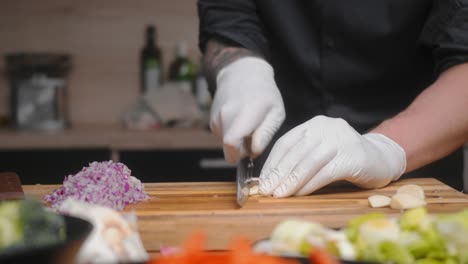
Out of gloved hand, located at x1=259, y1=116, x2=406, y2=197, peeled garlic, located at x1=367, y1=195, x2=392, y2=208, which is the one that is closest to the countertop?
gloved hand, located at x1=259, y1=116, x2=406, y2=197

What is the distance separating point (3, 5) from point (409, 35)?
66.7 inches

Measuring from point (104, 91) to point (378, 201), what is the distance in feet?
5.99

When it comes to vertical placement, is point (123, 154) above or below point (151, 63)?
below

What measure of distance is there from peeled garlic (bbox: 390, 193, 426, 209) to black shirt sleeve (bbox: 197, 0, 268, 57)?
1.89 ft

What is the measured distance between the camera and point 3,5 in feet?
8.82

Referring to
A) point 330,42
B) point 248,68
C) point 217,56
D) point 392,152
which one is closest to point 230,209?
point 392,152

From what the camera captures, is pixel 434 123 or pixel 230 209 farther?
pixel 434 123

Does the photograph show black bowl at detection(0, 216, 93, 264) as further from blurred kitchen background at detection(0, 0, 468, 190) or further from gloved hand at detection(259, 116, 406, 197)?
blurred kitchen background at detection(0, 0, 468, 190)

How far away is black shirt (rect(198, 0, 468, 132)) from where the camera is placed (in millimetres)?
1533

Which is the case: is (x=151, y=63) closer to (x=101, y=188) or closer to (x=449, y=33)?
(x=449, y=33)

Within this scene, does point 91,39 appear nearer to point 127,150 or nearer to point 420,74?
point 127,150

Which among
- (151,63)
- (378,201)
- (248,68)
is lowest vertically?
(151,63)

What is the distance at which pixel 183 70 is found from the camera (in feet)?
8.70

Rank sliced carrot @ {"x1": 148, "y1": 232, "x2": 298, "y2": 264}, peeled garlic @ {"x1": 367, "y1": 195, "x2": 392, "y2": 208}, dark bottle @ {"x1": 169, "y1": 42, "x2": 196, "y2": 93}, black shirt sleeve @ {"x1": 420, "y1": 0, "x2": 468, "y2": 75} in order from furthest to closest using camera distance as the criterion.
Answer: dark bottle @ {"x1": 169, "y1": 42, "x2": 196, "y2": 93}
black shirt sleeve @ {"x1": 420, "y1": 0, "x2": 468, "y2": 75}
peeled garlic @ {"x1": 367, "y1": 195, "x2": 392, "y2": 208}
sliced carrot @ {"x1": 148, "y1": 232, "x2": 298, "y2": 264}
